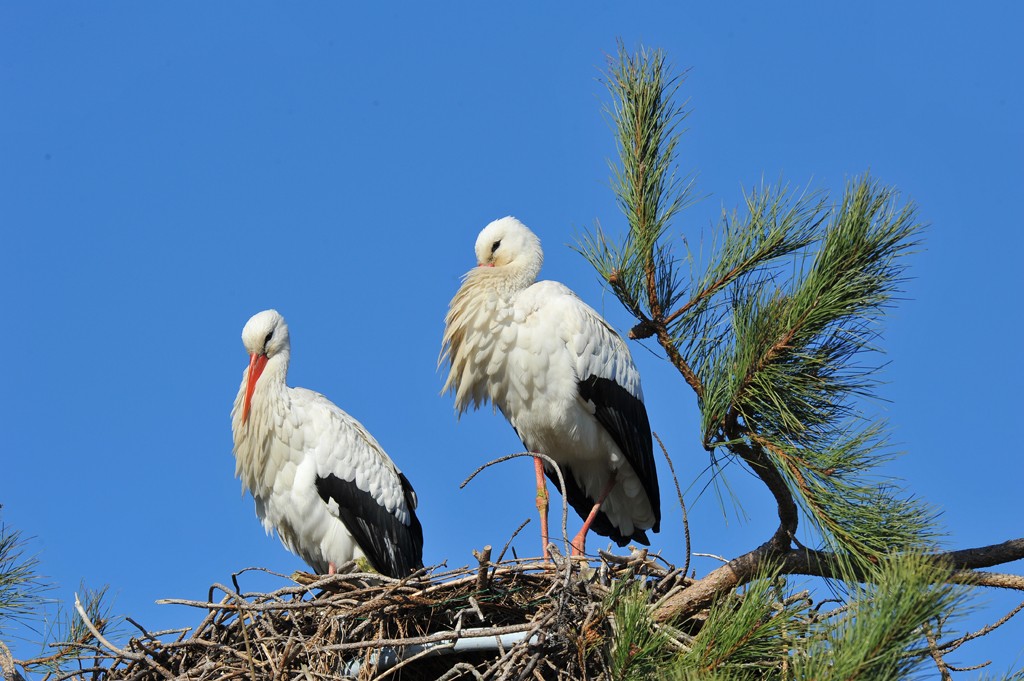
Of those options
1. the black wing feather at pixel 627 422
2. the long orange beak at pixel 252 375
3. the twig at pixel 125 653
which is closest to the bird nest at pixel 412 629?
the twig at pixel 125 653

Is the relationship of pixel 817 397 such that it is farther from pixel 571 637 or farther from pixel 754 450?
pixel 571 637

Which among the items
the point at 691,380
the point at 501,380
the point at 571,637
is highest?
the point at 501,380

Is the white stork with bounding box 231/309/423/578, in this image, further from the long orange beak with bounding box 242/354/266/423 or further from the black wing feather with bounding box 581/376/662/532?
the black wing feather with bounding box 581/376/662/532

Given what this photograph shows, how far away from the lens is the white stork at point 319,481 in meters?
→ 5.81

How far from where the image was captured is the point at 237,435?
6.01m

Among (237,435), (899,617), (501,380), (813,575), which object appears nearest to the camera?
(899,617)

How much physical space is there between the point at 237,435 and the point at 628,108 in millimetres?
3219

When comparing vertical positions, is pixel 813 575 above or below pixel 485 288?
below

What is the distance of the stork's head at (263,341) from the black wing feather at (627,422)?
1719 millimetres

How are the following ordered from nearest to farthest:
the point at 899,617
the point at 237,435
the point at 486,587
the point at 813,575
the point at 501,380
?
the point at 899,617 → the point at 813,575 → the point at 486,587 → the point at 501,380 → the point at 237,435

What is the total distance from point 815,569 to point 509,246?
2.80m

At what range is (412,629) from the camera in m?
3.98

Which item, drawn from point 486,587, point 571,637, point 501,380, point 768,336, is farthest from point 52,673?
point 768,336

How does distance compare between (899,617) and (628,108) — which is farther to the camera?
(628,108)
